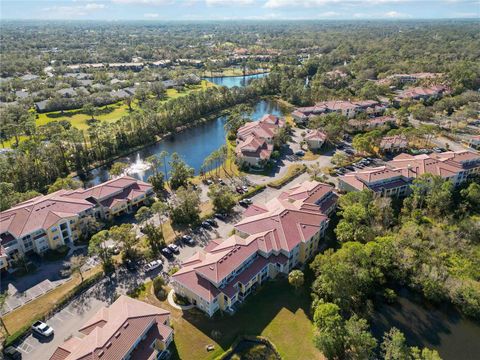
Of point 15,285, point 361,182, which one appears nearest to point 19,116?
point 15,285

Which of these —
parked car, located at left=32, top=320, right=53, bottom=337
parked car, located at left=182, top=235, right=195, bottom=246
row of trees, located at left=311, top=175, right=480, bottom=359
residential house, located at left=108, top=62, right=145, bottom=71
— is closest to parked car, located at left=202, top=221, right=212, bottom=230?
parked car, located at left=182, top=235, right=195, bottom=246

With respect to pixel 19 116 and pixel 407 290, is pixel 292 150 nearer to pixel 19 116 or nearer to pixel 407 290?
pixel 407 290

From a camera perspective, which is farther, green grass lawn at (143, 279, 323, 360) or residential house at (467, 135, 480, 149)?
residential house at (467, 135, 480, 149)

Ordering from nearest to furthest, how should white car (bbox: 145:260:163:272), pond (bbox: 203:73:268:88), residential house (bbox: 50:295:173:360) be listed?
residential house (bbox: 50:295:173:360)
white car (bbox: 145:260:163:272)
pond (bbox: 203:73:268:88)

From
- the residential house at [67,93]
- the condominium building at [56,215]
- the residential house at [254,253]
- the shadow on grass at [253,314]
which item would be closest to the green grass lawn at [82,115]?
the residential house at [67,93]

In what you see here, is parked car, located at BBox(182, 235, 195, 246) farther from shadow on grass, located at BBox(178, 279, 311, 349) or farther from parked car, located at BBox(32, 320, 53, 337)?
parked car, located at BBox(32, 320, 53, 337)

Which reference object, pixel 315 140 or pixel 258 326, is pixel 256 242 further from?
pixel 315 140
